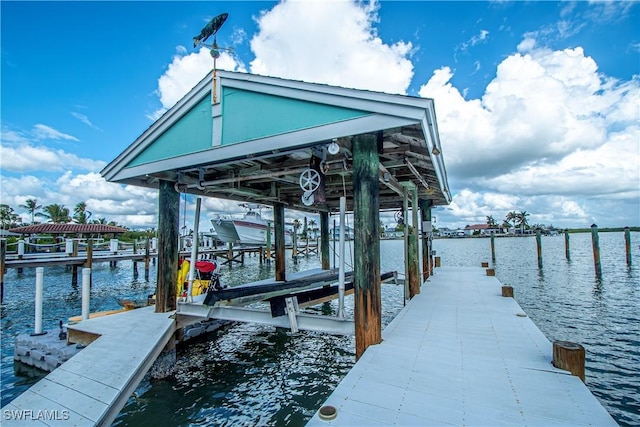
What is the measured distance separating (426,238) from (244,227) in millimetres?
23813

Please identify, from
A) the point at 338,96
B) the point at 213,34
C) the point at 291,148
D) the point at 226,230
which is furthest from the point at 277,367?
the point at 226,230

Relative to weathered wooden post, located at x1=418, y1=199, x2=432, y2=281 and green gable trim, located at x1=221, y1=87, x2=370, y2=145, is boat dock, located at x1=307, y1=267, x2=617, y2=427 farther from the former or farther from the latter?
weathered wooden post, located at x1=418, y1=199, x2=432, y2=281

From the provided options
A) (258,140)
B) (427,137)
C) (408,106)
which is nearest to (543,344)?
(427,137)

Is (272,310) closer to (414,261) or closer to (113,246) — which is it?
(414,261)

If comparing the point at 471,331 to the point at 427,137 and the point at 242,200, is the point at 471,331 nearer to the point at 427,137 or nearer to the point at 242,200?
the point at 427,137

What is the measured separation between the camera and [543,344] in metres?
4.25

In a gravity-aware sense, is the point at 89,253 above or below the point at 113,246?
below

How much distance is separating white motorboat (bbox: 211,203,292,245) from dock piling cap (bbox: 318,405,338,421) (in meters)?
27.9

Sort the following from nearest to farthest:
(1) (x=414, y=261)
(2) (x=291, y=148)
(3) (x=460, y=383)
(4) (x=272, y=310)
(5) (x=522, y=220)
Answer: (3) (x=460, y=383)
(4) (x=272, y=310)
(2) (x=291, y=148)
(1) (x=414, y=261)
(5) (x=522, y=220)

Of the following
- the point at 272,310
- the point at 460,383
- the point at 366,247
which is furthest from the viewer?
the point at 272,310

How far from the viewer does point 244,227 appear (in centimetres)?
3259

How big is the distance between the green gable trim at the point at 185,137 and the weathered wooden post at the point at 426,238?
8.48m

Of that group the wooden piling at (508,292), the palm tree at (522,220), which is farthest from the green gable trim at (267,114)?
the palm tree at (522,220)

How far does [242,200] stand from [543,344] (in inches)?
324
